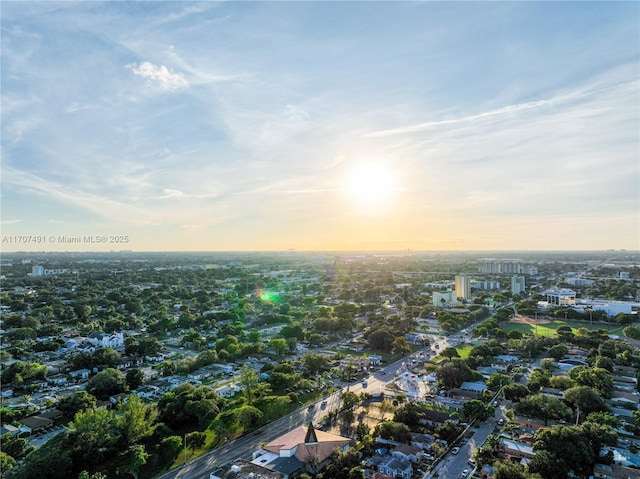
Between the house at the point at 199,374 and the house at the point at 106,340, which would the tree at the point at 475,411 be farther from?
the house at the point at 106,340

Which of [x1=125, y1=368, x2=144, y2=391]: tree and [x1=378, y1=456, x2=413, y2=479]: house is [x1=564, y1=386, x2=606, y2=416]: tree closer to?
[x1=378, y1=456, x2=413, y2=479]: house

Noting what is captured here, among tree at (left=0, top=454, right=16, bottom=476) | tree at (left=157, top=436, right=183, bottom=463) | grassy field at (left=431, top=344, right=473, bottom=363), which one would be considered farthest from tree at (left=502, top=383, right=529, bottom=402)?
tree at (left=0, top=454, right=16, bottom=476)

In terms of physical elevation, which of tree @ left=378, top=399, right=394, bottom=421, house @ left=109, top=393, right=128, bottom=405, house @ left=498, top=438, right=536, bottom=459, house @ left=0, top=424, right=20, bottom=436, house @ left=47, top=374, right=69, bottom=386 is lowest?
house @ left=47, top=374, right=69, bottom=386

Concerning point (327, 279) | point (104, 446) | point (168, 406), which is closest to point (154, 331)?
point (168, 406)

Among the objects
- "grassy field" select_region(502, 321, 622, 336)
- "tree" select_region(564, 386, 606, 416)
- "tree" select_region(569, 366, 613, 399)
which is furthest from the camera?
"grassy field" select_region(502, 321, 622, 336)

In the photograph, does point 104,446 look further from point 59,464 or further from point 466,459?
point 466,459
